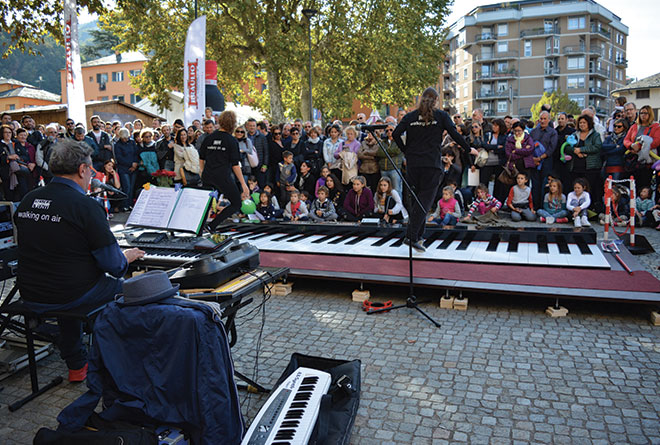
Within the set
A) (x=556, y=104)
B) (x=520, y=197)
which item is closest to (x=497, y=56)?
(x=556, y=104)

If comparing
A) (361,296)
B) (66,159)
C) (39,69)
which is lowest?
(361,296)

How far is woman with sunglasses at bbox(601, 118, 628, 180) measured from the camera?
9.79 metres

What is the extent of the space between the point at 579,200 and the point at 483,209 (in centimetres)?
179

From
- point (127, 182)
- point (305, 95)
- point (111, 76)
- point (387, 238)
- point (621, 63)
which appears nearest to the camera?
point (387, 238)

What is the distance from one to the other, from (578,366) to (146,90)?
2388 centimetres

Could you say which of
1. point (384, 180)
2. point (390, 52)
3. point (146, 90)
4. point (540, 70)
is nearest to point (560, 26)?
point (540, 70)

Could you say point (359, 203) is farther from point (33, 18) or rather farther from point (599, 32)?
point (599, 32)

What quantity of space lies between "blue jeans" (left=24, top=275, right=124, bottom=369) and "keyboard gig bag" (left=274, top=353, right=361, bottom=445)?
151cm

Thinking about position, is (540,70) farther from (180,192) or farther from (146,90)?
(180,192)

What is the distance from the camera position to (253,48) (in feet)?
77.3

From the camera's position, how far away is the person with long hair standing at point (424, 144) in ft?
19.8

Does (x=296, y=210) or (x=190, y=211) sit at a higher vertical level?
(x=190, y=211)

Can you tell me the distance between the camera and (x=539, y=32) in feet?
216

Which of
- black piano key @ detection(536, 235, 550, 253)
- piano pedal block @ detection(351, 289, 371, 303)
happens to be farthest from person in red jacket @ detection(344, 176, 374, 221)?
piano pedal block @ detection(351, 289, 371, 303)
